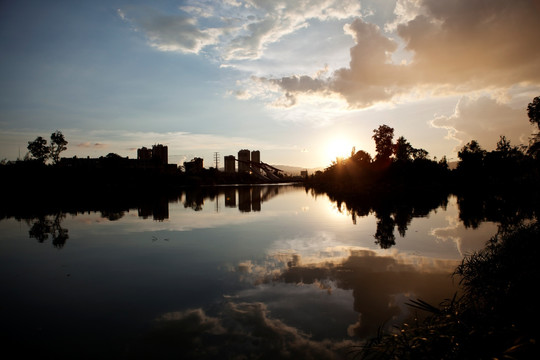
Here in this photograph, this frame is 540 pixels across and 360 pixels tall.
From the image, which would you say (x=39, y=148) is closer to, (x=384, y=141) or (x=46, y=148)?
(x=46, y=148)

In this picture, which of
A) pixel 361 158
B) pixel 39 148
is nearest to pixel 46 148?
pixel 39 148

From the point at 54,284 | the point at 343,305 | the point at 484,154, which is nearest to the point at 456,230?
the point at 343,305

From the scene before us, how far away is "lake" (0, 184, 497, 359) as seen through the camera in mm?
8992

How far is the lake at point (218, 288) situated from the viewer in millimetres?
8992

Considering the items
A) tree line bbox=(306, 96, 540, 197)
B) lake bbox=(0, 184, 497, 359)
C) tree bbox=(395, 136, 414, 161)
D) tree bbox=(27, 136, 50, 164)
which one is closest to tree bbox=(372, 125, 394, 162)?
tree line bbox=(306, 96, 540, 197)

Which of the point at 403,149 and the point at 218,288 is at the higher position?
the point at 403,149

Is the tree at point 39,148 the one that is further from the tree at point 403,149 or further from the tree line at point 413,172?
the tree at point 403,149

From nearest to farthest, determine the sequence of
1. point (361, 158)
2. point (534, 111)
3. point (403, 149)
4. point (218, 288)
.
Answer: point (218, 288), point (534, 111), point (361, 158), point (403, 149)

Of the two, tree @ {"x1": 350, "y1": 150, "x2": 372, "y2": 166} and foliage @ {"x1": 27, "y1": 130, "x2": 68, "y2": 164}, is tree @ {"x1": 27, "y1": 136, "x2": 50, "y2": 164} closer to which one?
foliage @ {"x1": 27, "y1": 130, "x2": 68, "y2": 164}

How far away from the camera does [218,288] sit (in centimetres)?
1299

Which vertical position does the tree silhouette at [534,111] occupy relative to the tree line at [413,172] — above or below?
above

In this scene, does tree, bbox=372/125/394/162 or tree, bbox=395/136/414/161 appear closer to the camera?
tree, bbox=372/125/394/162

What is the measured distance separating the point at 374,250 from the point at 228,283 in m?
9.95

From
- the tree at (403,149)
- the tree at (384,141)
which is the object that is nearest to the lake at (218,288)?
the tree at (384,141)
